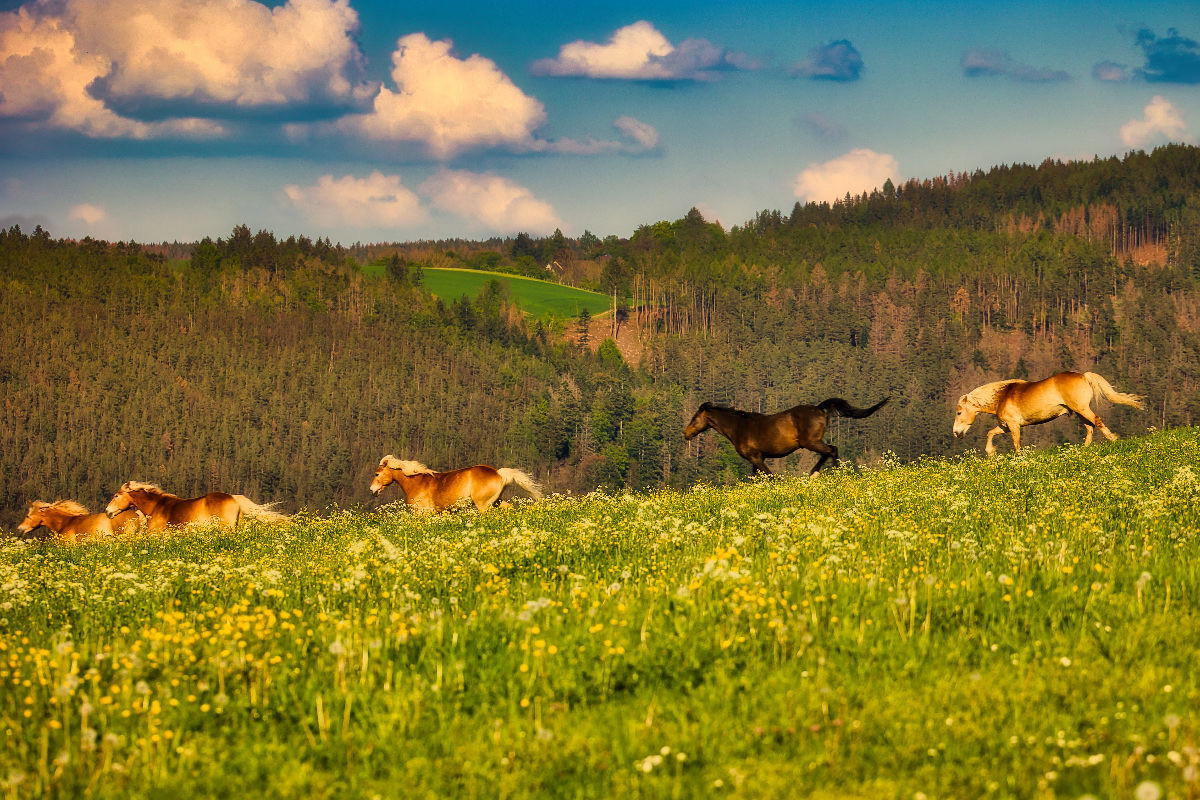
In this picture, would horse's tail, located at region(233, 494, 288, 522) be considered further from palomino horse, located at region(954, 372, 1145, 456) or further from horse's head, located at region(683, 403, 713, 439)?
palomino horse, located at region(954, 372, 1145, 456)

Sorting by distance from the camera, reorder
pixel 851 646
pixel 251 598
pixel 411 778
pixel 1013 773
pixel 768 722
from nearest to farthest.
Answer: pixel 1013 773 < pixel 411 778 < pixel 768 722 < pixel 851 646 < pixel 251 598

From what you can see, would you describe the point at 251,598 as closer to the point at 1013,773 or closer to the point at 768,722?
the point at 768,722

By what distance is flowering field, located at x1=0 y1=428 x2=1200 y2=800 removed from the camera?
551 centimetres

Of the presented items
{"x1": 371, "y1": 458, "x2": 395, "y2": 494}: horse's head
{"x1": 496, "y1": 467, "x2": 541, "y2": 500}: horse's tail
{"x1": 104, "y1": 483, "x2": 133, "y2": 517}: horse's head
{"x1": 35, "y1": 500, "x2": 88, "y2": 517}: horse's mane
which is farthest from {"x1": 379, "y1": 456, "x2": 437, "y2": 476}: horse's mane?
{"x1": 35, "y1": 500, "x2": 88, "y2": 517}: horse's mane

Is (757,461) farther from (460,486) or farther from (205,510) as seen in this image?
(205,510)

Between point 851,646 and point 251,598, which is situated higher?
point 851,646

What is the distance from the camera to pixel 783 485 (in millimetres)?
18438

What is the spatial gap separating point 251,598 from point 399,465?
1798 cm

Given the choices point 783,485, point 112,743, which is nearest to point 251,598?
point 112,743

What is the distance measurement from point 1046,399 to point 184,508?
24.4 m

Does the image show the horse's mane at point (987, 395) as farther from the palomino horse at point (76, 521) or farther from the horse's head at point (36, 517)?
the horse's head at point (36, 517)

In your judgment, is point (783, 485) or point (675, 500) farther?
point (783, 485)

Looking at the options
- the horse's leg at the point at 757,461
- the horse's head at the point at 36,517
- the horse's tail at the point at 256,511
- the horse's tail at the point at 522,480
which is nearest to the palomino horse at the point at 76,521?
the horse's head at the point at 36,517

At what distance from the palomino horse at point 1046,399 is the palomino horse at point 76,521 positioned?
79.9 feet
